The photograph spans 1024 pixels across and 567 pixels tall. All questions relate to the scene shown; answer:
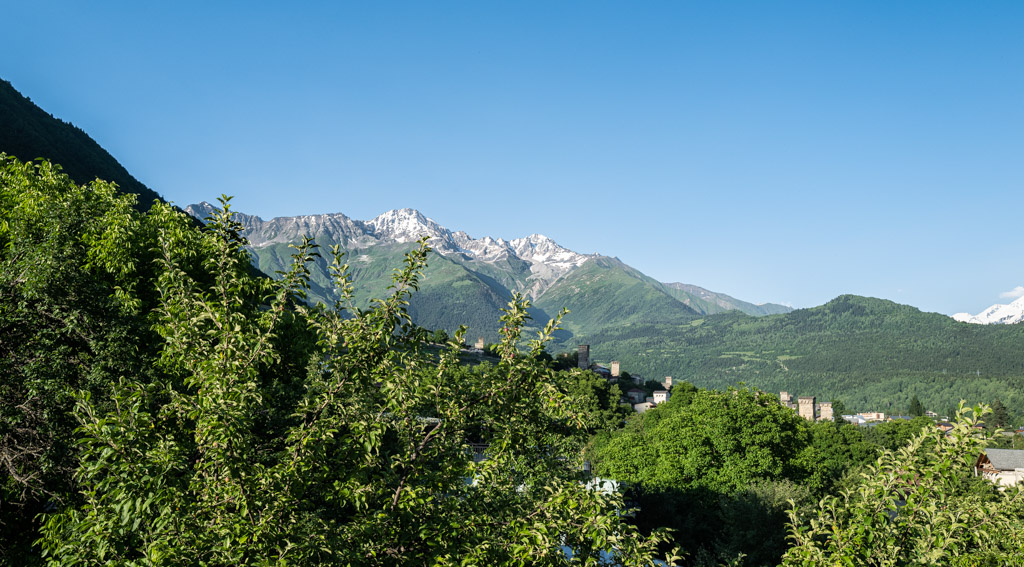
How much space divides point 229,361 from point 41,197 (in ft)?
54.7

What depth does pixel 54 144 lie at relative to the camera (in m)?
97.4

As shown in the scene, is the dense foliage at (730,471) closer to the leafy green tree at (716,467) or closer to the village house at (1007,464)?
the leafy green tree at (716,467)

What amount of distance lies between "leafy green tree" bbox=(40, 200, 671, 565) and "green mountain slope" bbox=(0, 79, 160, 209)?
288 feet

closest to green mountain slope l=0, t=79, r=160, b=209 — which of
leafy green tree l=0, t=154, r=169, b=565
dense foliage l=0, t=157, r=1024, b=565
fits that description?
leafy green tree l=0, t=154, r=169, b=565

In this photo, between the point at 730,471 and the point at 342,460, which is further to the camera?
the point at 730,471

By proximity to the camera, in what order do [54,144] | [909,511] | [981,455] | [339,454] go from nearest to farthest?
[909,511] < [339,454] < [981,455] < [54,144]

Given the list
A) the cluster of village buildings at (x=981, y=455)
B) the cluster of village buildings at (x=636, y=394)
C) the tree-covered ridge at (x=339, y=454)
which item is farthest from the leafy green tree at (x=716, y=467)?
the cluster of village buildings at (x=636, y=394)

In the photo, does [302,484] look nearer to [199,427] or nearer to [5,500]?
[199,427]

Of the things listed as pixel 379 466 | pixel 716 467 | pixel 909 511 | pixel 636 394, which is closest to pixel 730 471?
pixel 716 467

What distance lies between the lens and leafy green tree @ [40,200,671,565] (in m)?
6.09

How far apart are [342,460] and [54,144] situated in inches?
4619

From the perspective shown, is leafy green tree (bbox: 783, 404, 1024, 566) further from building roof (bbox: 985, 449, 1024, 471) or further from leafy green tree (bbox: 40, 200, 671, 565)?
building roof (bbox: 985, 449, 1024, 471)

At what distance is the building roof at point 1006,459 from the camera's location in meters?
77.2

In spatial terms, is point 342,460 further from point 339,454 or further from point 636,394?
point 636,394
